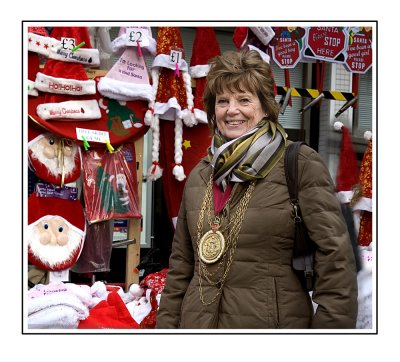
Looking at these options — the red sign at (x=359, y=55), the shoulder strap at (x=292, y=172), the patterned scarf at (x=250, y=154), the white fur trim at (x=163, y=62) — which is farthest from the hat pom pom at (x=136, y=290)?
the red sign at (x=359, y=55)

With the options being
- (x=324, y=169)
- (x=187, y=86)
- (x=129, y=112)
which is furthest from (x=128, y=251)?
(x=324, y=169)

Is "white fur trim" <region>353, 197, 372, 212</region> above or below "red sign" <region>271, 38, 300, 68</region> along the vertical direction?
below

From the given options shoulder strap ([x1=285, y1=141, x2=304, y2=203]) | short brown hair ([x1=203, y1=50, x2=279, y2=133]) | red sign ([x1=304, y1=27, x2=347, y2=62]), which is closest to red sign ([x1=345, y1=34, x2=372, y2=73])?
red sign ([x1=304, y1=27, x2=347, y2=62])

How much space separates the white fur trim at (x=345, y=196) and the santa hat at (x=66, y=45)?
178cm

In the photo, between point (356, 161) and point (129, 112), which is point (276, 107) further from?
point (356, 161)

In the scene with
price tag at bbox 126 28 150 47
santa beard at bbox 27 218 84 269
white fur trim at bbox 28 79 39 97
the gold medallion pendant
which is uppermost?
price tag at bbox 126 28 150 47

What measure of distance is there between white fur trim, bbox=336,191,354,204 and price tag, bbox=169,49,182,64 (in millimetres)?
1333

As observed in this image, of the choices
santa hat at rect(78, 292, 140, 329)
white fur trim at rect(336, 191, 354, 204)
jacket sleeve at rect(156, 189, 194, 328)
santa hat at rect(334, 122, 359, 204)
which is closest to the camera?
jacket sleeve at rect(156, 189, 194, 328)

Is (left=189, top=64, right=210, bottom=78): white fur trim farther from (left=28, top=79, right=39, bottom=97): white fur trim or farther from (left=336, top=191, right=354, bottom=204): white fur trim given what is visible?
(left=336, top=191, right=354, bottom=204): white fur trim

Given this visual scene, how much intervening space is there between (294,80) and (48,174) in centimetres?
181

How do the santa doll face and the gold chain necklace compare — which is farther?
the santa doll face

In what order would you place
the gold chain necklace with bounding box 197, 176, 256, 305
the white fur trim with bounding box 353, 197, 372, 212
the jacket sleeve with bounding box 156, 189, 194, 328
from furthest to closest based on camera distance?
the white fur trim with bounding box 353, 197, 372, 212, the jacket sleeve with bounding box 156, 189, 194, 328, the gold chain necklace with bounding box 197, 176, 256, 305

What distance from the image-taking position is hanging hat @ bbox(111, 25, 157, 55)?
3463 millimetres

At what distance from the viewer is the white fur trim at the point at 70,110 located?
339cm
